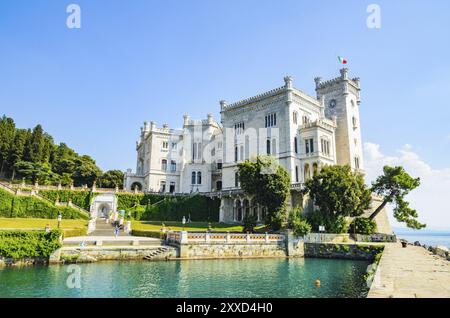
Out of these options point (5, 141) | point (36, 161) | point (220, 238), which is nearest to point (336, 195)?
point (220, 238)

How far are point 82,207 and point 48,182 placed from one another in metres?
14.6

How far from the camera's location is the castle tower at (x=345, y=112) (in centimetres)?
5816

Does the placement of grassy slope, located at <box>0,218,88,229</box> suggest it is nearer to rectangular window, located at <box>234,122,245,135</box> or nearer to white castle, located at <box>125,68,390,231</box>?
white castle, located at <box>125,68,390,231</box>

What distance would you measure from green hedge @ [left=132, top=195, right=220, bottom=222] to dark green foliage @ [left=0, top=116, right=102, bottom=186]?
19641 millimetres

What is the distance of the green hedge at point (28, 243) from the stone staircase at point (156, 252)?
25.3 ft

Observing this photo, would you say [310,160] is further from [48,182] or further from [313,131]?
[48,182]

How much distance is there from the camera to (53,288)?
60.1 feet

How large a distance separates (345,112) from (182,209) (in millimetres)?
34402

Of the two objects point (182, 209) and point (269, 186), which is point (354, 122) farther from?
point (182, 209)

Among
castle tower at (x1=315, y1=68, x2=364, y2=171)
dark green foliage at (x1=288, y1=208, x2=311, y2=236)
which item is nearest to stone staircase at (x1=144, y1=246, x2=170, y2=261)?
dark green foliage at (x1=288, y1=208, x2=311, y2=236)

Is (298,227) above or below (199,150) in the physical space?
below

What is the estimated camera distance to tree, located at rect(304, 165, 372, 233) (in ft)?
130

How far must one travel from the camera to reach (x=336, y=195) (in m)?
39.3
